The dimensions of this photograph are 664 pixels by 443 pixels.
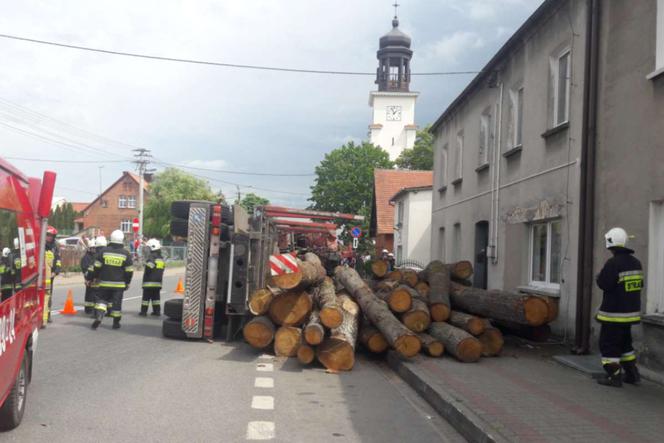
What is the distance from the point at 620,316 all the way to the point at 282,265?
4370 millimetres

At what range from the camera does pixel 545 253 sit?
11.8 m

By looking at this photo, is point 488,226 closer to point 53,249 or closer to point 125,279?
point 125,279

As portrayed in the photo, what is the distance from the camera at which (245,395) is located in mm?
7133

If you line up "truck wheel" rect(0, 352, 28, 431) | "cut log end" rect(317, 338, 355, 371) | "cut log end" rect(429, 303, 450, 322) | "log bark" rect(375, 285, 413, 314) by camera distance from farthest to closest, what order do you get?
"cut log end" rect(429, 303, 450, 322), "log bark" rect(375, 285, 413, 314), "cut log end" rect(317, 338, 355, 371), "truck wheel" rect(0, 352, 28, 431)

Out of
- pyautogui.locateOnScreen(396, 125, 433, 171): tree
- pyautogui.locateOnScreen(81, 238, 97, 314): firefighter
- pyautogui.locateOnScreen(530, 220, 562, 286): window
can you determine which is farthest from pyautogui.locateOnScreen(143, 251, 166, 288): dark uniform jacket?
pyautogui.locateOnScreen(396, 125, 433, 171): tree

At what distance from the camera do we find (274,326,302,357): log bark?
9.38m

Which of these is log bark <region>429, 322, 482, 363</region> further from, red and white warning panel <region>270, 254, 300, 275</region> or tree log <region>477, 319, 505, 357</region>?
red and white warning panel <region>270, 254, 300, 275</region>

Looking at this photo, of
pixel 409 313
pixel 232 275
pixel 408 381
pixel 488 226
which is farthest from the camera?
pixel 488 226

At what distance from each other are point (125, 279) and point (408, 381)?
5971mm

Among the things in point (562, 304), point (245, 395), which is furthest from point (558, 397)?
point (562, 304)

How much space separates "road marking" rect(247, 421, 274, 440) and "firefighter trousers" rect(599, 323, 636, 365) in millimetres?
3873

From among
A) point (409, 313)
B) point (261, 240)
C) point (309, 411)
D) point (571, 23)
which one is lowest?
point (309, 411)

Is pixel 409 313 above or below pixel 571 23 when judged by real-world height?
below

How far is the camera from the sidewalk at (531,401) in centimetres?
557
